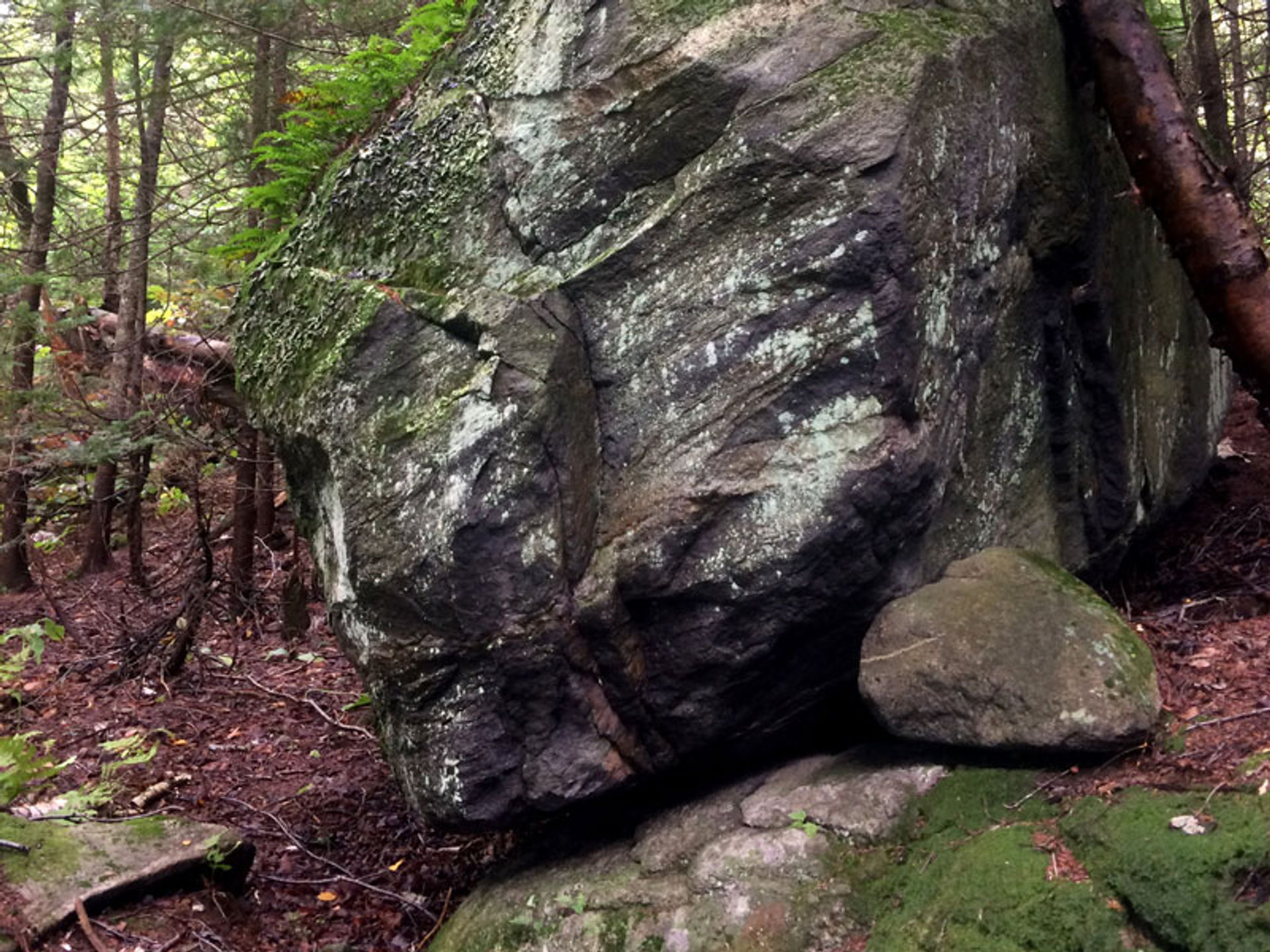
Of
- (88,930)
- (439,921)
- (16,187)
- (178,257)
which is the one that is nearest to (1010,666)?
(439,921)

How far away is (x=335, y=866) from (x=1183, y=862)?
420 cm

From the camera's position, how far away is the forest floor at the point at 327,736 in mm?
4027

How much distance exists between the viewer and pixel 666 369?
4.43 m

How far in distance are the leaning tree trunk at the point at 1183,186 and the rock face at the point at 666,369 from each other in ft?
1.10

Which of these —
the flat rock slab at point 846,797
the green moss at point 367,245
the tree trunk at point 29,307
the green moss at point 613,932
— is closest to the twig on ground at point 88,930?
Answer: the green moss at point 613,932

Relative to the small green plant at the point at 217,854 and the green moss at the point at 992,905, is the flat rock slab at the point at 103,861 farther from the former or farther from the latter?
the green moss at the point at 992,905

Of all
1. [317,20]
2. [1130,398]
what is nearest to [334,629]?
[1130,398]

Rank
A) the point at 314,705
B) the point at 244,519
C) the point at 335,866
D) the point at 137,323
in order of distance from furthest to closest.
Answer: the point at 137,323, the point at 244,519, the point at 314,705, the point at 335,866

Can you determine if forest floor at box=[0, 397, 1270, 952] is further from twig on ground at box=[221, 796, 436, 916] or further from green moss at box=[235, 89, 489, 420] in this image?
green moss at box=[235, 89, 489, 420]

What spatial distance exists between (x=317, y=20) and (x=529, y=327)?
678 centimetres

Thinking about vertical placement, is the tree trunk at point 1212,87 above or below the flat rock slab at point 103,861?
above

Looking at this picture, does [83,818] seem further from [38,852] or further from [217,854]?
[217,854]

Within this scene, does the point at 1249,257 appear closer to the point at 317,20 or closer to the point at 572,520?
the point at 572,520

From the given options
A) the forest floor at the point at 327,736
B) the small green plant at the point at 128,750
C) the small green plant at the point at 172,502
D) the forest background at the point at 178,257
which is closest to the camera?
the forest floor at the point at 327,736
